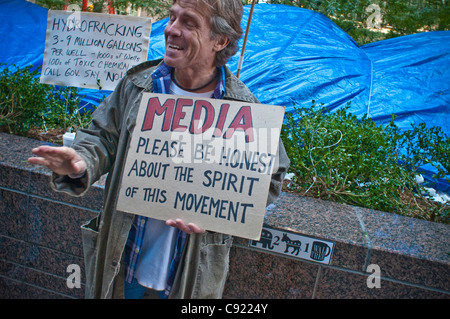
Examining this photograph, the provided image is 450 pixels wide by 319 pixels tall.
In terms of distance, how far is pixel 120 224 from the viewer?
1.68 meters

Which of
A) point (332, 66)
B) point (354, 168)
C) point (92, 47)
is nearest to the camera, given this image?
point (354, 168)

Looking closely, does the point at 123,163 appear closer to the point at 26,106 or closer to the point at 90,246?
the point at 90,246

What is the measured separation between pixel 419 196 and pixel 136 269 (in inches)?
84.3

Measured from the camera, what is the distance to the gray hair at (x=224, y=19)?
5.37ft

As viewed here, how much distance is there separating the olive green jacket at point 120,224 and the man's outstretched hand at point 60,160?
11 centimetres

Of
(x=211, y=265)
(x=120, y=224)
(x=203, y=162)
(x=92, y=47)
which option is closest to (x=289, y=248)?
(x=211, y=265)

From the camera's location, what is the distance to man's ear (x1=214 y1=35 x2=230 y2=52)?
172 centimetres

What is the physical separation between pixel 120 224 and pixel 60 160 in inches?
16.0

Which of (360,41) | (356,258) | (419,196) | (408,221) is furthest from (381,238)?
(360,41)

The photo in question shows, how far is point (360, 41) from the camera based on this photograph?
8.46m

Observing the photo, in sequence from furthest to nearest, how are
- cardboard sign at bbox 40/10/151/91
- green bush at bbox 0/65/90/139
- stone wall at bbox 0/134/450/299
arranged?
green bush at bbox 0/65/90/139 → cardboard sign at bbox 40/10/151/91 → stone wall at bbox 0/134/450/299

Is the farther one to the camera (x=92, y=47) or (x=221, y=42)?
(x=92, y=47)

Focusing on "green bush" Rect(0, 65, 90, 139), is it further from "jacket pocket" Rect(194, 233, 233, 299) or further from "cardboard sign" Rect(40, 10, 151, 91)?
"jacket pocket" Rect(194, 233, 233, 299)

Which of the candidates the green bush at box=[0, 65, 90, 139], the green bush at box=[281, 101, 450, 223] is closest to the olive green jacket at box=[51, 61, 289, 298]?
the green bush at box=[281, 101, 450, 223]
